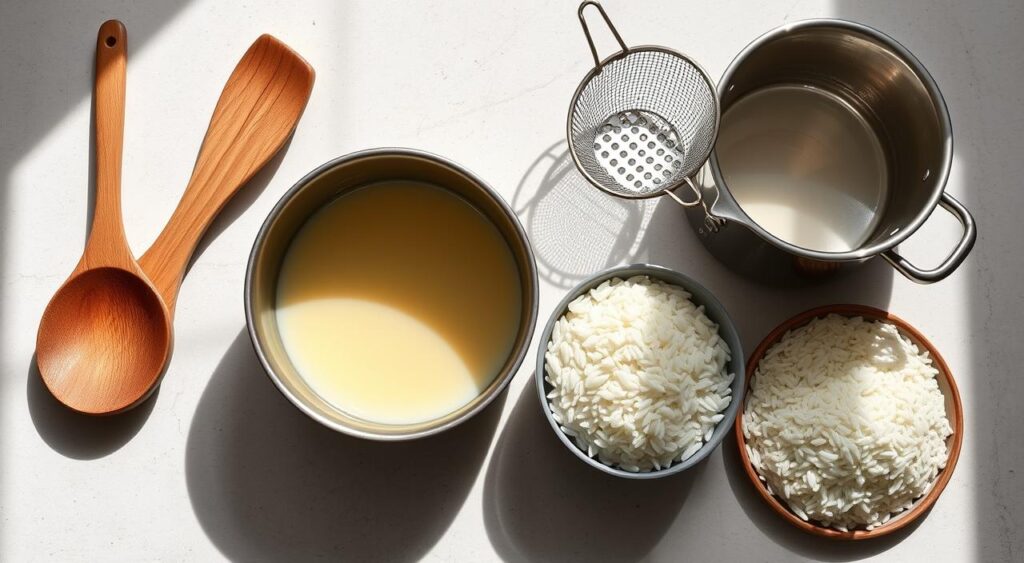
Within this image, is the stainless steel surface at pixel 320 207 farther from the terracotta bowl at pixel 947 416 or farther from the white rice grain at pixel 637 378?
the terracotta bowl at pixel 947 416

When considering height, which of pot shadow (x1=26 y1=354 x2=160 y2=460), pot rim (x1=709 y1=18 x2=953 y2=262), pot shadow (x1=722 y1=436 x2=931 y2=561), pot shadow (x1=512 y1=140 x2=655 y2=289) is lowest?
pot shadow (x1=722 y1=436 x2=931 y2=561)

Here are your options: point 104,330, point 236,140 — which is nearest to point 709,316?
point 236,140

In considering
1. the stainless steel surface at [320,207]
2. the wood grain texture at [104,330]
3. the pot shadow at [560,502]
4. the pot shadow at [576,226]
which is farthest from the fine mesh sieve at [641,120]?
the wood grain texture at [104,330]

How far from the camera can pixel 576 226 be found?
43.8 inches

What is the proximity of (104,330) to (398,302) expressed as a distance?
0.38 meters

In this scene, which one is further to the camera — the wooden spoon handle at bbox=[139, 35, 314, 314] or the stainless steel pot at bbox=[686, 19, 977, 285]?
the wooden spoon handle at bbox=[139, 35, 314, 314]

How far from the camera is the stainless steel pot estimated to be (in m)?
0.93

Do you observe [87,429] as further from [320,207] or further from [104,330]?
[320,207]

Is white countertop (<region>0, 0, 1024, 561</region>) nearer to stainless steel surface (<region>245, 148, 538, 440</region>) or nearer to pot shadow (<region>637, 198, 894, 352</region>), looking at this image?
Result: pot shadow (<region>637, 198, 894, 352</region>)

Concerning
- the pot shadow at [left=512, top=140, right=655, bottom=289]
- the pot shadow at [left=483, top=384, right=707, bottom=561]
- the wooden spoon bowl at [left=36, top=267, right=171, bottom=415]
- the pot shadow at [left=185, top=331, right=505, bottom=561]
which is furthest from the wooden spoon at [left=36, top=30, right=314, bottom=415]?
the pot shadow at [left=483, top=384, right=707, bottom=561]

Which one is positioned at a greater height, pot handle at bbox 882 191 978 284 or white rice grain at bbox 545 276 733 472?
pot handle at bbox 882 191 978 284

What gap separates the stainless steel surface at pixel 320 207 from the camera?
93cm

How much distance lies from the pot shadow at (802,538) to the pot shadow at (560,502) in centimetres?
7

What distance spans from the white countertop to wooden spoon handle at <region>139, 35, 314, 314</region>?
0.11 feet
